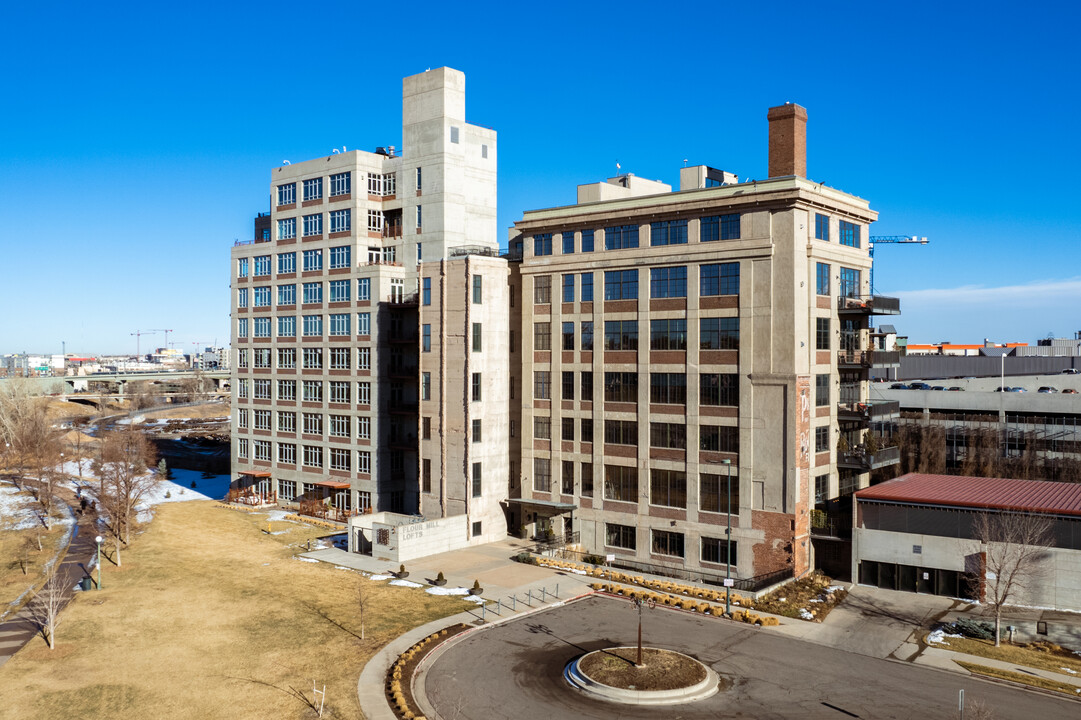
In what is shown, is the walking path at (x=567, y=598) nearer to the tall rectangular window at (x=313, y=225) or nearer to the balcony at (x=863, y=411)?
the balcony at (x=863, y=411)

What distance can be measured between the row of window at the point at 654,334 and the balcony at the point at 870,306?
8817 mm

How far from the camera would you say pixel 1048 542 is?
47938 millimetres

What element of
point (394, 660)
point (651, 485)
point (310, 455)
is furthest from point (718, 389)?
point (310, 455)

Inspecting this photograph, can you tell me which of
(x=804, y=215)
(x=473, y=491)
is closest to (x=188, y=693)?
(x=473, y=491)

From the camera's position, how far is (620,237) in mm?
63625

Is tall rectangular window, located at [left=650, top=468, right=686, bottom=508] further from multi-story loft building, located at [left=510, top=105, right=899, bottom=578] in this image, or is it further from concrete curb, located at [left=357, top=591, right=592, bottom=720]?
concrete curb, located at [left=357, top=591, right=592, bottom=720]

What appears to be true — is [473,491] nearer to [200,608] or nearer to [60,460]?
[200,608]

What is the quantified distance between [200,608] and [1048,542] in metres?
50.9

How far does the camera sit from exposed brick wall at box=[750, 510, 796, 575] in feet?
181

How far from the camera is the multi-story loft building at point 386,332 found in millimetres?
68812

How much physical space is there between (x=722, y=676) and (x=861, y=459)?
2648cm

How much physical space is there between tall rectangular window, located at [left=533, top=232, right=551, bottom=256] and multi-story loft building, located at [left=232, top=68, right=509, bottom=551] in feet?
10.4

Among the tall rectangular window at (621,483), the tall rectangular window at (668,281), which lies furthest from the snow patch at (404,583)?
the tall rectangular window at (668,281)

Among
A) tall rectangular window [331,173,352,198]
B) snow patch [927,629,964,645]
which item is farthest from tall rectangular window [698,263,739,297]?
tall rectangular window [331,173,352,198]
